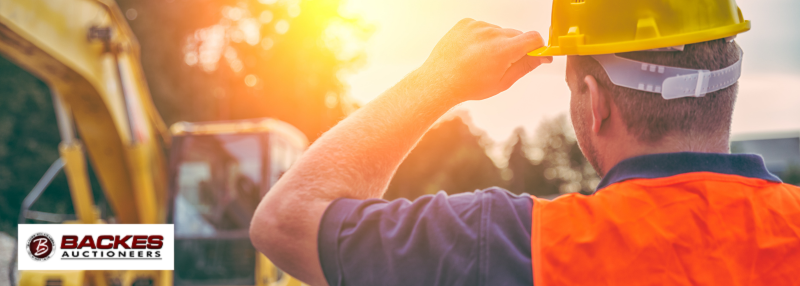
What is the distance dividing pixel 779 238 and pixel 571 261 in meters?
0.40

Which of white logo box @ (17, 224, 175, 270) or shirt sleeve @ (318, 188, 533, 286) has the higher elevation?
shirt sleeve @ (318, 188, 533, 286)

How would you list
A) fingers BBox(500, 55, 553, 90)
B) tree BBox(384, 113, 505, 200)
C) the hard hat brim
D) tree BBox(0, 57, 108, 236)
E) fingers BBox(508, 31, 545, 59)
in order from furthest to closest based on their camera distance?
tree BBox(384, 113, 505, 200)
tree BBox(0, 57, 108, 236)
fingers BBox(500, 55, 553, 90)
fingers BBox(508, 31, 545, 59)
the hard hat brim

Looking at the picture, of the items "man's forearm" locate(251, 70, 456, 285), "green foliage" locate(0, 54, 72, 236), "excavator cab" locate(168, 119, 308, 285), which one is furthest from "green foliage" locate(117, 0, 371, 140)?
"man's forearm" locate(251, 70, 456, 285)

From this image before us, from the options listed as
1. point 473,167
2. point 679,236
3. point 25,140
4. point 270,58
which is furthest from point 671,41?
point 473,167

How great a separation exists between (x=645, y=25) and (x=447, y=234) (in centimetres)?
62

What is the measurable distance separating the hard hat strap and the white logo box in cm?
455

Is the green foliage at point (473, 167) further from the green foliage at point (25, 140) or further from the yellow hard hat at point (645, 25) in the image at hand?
the yellow hard hat at point (645, 25)

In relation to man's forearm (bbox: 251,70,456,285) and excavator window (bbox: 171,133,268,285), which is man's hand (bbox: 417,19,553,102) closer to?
man's forearm (bbox: 251,70,456,285)

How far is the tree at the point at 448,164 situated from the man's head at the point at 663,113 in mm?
30993

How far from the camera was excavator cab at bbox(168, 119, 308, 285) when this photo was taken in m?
6.89

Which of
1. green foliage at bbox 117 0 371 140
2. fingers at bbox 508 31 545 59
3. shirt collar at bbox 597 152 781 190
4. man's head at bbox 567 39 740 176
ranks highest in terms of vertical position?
green foliage at bbox 117 0 371 140

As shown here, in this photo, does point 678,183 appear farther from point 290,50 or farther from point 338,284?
point 290,50

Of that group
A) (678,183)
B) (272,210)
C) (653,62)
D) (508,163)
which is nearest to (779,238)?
(678,183)

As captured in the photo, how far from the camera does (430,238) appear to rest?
110 centimetres
